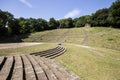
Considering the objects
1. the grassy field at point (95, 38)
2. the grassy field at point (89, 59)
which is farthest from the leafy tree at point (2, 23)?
the grassy field at point (89, 59)

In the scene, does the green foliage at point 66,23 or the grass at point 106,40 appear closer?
the grass at point 106,40

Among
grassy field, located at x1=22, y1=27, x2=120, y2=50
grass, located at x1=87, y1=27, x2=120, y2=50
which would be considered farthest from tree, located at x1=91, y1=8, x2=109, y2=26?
grass, located at x1=87, y1=27, x2=120, y2=50

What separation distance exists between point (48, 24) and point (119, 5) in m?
43.5

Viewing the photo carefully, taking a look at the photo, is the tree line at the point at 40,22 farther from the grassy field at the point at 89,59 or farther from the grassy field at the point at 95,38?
the grassy field at the point at 89,59

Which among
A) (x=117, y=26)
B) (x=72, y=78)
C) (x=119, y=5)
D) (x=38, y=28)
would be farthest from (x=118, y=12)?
(x=72, y=78)

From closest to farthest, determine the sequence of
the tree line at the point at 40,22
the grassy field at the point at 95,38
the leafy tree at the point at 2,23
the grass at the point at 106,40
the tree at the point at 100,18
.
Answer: the grass at the point at 106,40
the grassy field at the point at 95,38
the leafy tree at the point at 2,23
the tree line at the point at 40,22
the tree at the point at 100,18

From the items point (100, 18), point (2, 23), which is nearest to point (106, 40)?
point (100, 18)

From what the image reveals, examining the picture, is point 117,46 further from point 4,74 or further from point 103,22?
point 103,22

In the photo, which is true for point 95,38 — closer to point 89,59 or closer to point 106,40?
point 106,40

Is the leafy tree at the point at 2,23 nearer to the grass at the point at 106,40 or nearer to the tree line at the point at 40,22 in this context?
the tree line at the point at 40,22

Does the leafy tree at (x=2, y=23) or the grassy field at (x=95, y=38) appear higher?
the leafy tree at (x=2, y=23)

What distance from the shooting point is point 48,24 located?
2938 inches

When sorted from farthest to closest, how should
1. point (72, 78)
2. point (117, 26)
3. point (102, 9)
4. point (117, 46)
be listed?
point (102, 9) → point (117, 26) → point (117, 46) → point (72, 78)

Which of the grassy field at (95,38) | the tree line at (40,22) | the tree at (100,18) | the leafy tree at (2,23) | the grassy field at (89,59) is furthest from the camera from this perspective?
the tree at (100,18)
